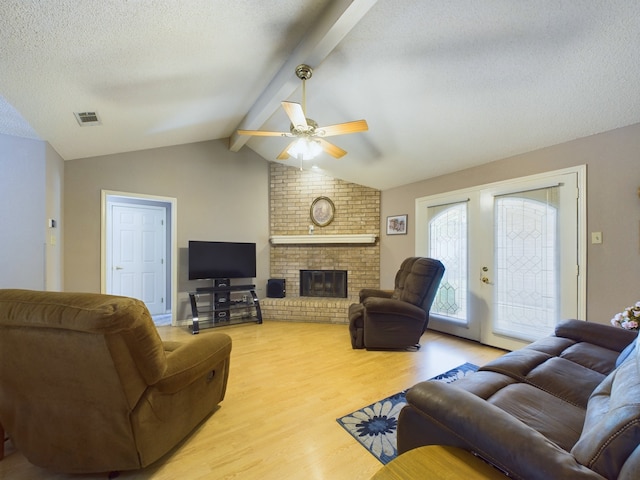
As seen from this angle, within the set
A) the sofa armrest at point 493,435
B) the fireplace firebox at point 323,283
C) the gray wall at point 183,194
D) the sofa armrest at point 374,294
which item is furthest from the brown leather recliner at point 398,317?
the gray wall at point 183,194

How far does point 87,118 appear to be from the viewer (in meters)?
2.75

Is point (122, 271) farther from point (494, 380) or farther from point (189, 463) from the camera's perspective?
point (494, 380)

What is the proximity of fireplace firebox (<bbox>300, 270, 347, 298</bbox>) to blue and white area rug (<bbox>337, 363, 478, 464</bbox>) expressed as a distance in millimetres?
2823

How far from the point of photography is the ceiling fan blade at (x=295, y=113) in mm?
2072

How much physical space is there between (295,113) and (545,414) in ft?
7.69

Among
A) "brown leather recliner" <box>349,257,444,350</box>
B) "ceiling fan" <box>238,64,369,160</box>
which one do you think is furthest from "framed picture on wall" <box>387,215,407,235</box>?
"ceiling fan" <box>238,64,369,160</box>

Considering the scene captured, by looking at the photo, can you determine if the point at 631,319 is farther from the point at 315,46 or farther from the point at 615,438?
the point at 315,46

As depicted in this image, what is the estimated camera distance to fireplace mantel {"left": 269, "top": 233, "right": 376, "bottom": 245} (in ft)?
15.8

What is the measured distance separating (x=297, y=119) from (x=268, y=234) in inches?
125

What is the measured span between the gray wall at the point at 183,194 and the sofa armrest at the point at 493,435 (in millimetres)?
4172

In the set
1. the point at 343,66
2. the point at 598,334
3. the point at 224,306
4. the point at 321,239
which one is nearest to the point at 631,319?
the point at 598,334

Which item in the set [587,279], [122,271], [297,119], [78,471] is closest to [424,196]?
[587,279]

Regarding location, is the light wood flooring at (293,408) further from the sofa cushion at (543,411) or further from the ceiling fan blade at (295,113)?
the ceiling fan blade at (295,113)

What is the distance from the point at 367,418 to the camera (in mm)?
1889
